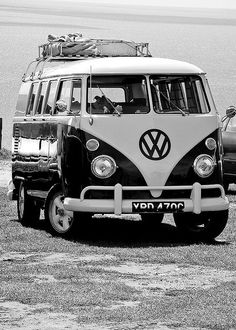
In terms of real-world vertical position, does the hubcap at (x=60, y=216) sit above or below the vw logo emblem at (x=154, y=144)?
below

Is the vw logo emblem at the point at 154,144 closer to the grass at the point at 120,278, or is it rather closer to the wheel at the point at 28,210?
the grass at the point at 120,278

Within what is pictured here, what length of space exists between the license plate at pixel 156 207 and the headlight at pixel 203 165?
483 millimetres

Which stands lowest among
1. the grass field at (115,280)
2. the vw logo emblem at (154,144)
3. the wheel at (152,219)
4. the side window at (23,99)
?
the wheel at (152,219)

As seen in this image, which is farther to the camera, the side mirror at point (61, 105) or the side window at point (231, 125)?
the side window at point (231, 125)

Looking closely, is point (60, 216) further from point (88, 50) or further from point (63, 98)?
point (88, 50)

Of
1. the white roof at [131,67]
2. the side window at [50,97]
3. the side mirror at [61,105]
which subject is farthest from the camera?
the side window at [50,97]

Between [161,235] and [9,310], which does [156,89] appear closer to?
[161,235]

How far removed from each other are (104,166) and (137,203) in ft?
1.99

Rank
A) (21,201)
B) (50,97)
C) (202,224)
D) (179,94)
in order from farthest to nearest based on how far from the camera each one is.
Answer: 1. (21,201)
2. (50,97)
3. (202,224)
4. (179,94)

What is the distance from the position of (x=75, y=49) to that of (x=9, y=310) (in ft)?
28.2

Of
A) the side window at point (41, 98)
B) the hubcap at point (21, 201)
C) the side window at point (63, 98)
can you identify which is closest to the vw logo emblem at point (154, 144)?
the side window at point (63, 98)

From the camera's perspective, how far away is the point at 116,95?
17.4m

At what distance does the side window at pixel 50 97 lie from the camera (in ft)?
59.1

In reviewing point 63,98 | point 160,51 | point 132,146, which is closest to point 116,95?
point 63,98
